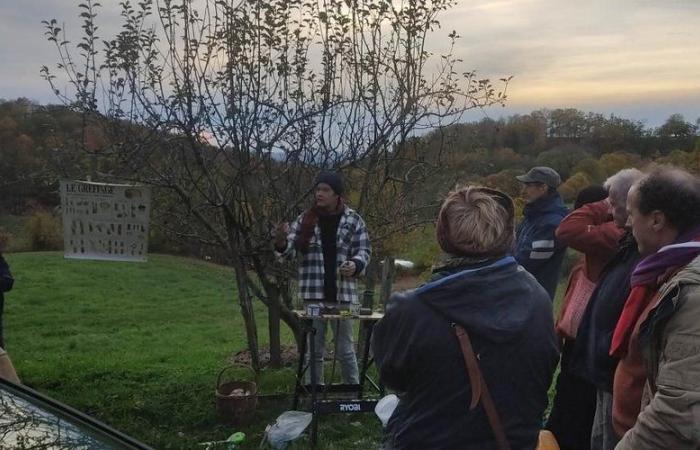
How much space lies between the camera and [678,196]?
8.18 ft

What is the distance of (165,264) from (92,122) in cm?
1379

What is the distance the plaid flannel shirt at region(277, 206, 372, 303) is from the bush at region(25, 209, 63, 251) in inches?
666

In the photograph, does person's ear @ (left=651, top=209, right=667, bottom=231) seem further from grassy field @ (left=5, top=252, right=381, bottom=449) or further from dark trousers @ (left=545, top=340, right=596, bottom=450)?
grassy field @ (left=5, top=252, right=381, bottom=449)

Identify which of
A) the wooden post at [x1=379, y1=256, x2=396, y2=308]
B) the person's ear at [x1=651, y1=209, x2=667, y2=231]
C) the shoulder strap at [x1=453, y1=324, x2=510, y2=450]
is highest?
the person's ear at [x1=651, y1=209, x2=667, y2=231]

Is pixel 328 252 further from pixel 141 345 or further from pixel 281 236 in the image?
pixel 141 345

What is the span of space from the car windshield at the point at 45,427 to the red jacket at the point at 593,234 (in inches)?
98.5

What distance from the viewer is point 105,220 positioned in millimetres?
5746

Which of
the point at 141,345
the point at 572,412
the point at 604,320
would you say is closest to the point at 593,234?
the point at 604,320

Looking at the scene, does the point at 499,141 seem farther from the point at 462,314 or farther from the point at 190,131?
the point at 462,314

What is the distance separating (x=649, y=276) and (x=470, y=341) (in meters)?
0.75

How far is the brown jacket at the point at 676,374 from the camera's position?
207cm

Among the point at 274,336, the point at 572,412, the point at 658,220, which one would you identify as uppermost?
the point at 658,220

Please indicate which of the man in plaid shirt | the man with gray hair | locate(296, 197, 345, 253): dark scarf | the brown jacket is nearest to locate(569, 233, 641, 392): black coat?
the man with gray hair

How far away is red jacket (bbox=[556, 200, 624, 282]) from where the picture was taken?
3.77 metres
